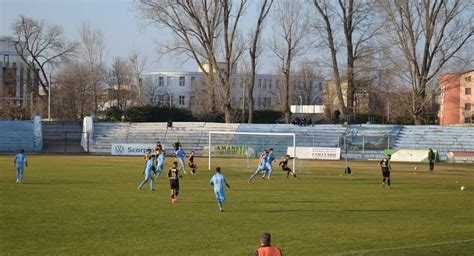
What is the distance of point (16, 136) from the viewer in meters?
70.2

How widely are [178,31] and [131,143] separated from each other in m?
12.9

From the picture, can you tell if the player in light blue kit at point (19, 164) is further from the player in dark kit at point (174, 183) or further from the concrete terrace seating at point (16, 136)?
the concrete terrace seating at point (16, 136)

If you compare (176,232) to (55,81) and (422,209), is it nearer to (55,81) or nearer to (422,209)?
(422,209)

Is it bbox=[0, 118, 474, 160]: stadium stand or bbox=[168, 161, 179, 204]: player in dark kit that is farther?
bbox=[0, 118, 474, 160]: stadium stand

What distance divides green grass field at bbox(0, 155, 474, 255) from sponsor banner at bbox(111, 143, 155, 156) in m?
32.1

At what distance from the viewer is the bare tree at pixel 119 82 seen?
100750mm

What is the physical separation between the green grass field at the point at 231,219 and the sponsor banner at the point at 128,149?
32.1 meters

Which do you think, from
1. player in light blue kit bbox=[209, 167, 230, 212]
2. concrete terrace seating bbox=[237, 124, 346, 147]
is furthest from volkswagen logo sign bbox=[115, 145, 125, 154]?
player in light blue kit bbox=[209, 167, 230, 212]

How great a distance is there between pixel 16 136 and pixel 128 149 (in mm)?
13184

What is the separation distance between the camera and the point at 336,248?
600 inches

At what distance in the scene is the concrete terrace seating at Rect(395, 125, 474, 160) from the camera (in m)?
64.2

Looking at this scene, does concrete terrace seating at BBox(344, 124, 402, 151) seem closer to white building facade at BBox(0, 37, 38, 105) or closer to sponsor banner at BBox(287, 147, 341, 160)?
sponsor banner at BBox(287, 147, 341, 160)

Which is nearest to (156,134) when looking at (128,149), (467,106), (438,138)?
(128,149)

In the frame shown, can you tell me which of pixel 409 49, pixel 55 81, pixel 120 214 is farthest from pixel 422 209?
pixel 55 81
